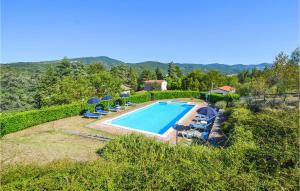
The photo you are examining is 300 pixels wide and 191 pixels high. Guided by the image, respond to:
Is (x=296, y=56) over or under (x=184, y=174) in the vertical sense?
over

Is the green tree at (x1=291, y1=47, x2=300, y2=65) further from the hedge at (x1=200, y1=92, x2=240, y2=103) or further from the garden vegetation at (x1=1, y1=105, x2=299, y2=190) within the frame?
the garden vegetation at (x1=1, y1=105, x2=299, y2=190)

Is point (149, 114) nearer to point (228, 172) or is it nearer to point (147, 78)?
point (228, 172)

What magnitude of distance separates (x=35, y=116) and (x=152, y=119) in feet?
40.1

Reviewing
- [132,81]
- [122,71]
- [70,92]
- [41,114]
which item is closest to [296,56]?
[41,114]

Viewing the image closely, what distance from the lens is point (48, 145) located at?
1238 cm

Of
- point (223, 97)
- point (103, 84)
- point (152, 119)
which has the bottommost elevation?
point (152, 119)

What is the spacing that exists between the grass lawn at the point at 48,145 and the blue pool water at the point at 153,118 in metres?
4.96

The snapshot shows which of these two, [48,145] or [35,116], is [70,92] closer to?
[35,116]

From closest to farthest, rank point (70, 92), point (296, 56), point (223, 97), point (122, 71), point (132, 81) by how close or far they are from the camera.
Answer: point (296, 56)
point (70, 92)
point (223, 97)
point (122, 71)
point (132, 81)

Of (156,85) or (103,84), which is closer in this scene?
(103,84)

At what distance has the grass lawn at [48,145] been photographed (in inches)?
410

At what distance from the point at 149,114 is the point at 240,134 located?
17.3 meters

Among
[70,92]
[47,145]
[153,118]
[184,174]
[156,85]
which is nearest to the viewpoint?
[184,174]

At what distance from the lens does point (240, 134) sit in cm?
926
